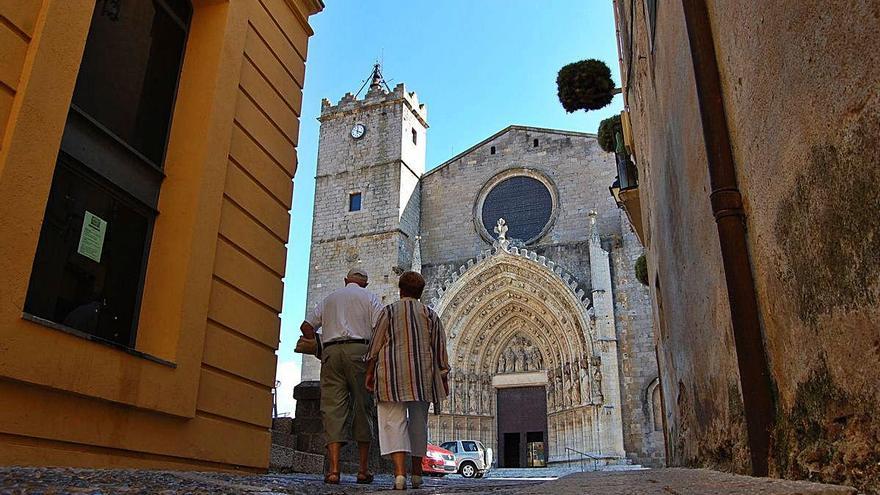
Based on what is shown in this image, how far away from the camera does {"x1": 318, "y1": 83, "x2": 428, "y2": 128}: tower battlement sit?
86.2ft

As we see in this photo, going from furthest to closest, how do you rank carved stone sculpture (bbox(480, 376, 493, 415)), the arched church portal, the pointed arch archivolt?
carved stone sculpture (bbox(480, 376, 493, 415)) < the pointed arch archivolt < the arched church portal

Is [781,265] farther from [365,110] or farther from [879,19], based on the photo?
[365,110]

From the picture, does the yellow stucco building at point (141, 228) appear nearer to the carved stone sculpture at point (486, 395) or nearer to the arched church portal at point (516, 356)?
the arched church portal at point (516, 356)

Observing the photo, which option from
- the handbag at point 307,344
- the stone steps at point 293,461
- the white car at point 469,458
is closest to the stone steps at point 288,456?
the stone steps at point 293,461

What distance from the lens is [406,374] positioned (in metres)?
4.11

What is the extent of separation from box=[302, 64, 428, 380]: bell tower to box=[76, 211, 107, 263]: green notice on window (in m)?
19.0

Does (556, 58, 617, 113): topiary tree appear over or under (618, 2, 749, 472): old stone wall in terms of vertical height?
over

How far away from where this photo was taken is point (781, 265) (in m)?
2.45

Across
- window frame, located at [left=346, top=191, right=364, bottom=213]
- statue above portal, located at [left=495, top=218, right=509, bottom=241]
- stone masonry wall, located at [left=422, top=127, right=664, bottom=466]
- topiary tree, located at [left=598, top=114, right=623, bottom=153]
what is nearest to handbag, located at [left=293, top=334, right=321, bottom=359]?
topiary tree, located at [left=598, top=114, right=623, bottom=153]

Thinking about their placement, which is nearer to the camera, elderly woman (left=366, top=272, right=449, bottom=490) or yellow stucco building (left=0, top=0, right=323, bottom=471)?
yellow stucco building (left=0, top=0, right=323, bottom=471)

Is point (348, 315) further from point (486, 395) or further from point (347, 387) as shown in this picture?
point (486, 395)

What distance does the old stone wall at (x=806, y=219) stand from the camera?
1.78 meters

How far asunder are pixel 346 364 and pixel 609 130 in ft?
32.3

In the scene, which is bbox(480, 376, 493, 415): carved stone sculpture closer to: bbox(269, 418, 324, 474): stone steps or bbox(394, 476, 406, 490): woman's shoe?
bbox(269, 418, 324, 474): stone steps
